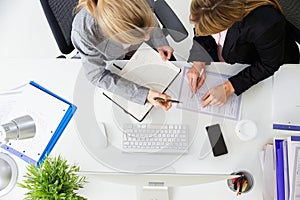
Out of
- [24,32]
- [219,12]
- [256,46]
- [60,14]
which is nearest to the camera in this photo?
[219,12]

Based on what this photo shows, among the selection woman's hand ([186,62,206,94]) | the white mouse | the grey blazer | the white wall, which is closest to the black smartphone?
woman's hand ([186,62,206,94])

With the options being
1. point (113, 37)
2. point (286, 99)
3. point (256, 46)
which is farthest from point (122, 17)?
point (286, 99)

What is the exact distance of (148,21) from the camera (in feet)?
4.41

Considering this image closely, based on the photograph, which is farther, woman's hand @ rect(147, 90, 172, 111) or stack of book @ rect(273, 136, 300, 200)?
woman's hand @ rect(147, 90, 172, 111)

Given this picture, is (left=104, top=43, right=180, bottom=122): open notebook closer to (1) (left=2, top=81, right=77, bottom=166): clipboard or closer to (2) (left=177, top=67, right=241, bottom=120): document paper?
(2) (left=177, top=67, right=241, bottom=120): document paper

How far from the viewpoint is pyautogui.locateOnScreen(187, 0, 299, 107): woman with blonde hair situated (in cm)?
132

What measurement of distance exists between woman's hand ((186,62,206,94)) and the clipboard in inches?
16.9

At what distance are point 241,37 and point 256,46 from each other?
0.06 meters

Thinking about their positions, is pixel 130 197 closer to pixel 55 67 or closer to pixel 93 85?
pixel 93 85

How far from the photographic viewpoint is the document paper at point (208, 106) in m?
1.49

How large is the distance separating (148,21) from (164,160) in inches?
18.9

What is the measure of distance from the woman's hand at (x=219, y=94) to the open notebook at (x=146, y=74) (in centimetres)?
15

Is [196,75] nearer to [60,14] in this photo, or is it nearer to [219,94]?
[219,94]

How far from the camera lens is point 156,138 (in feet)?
4.83
